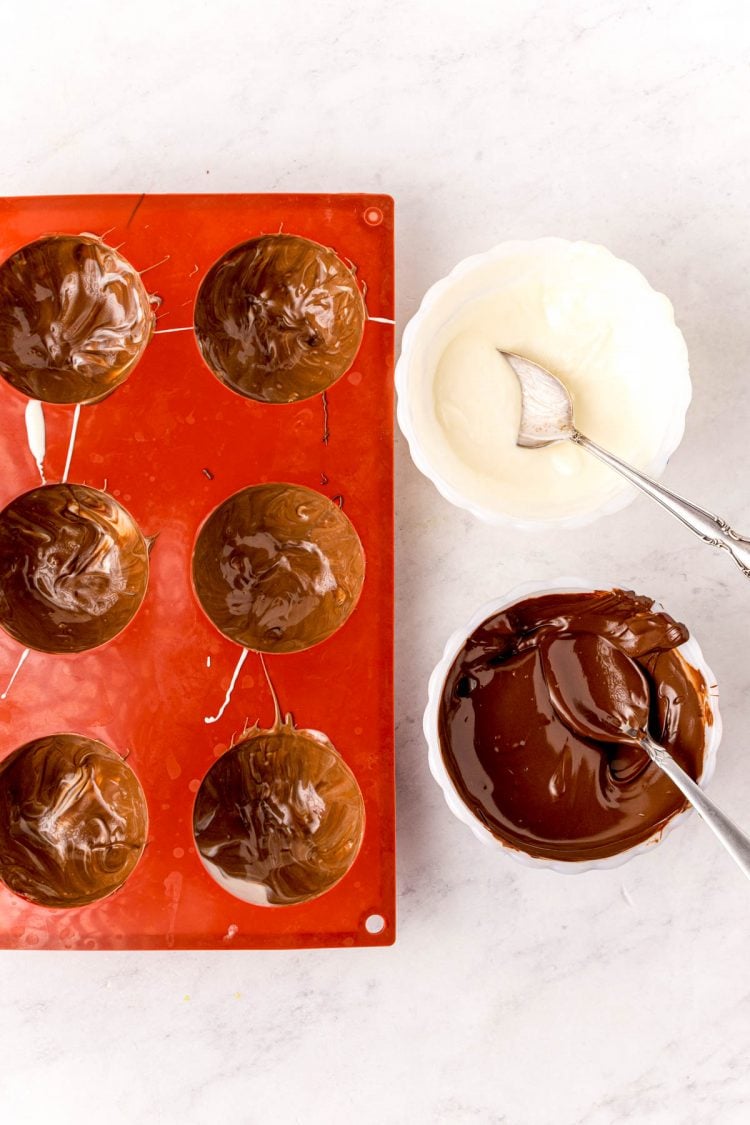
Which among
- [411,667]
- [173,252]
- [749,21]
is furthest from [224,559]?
[749,21]

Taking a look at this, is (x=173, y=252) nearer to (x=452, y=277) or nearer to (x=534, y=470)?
(x=452, y=277)

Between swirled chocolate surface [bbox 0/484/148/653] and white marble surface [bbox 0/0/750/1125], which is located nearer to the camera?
swirled chocolate surface [bbox 0/484/148/653]

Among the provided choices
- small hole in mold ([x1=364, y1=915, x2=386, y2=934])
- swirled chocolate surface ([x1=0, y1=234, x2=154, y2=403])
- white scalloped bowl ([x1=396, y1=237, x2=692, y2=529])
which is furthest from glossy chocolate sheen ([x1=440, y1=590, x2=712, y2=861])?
swirled chocolate surface ([x1=0, y1=234, x2=154, y2=403])

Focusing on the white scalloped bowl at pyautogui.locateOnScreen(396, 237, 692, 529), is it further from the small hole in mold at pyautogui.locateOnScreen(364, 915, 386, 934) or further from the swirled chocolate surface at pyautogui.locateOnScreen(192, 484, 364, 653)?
the small hole in mold at pyautogui.locateOnScreen(364, 915, 386, 934)

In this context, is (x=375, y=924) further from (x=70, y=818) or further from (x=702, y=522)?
(x=702, y=522)

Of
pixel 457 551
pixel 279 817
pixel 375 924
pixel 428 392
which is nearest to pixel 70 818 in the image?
pixel 279 817
